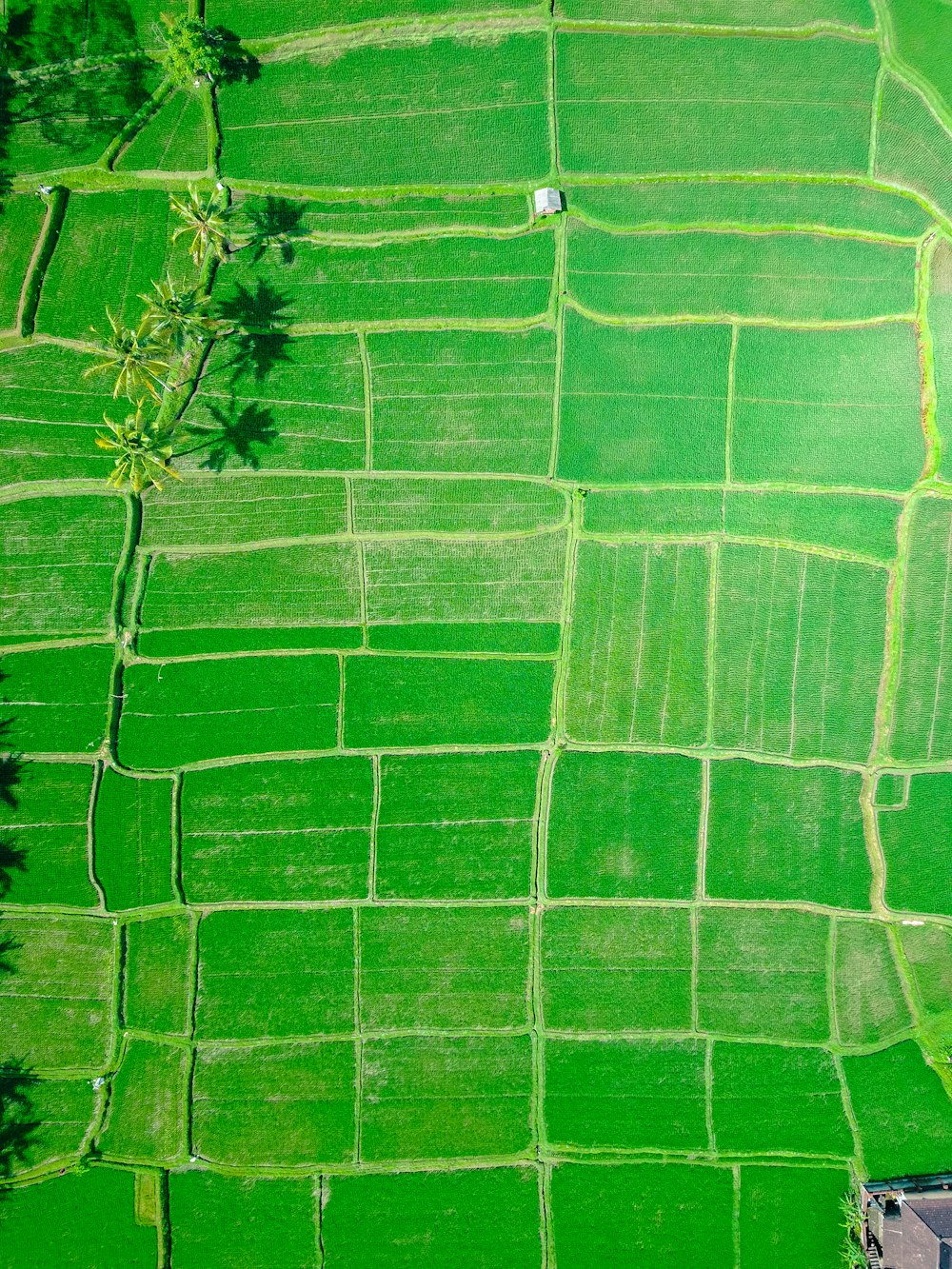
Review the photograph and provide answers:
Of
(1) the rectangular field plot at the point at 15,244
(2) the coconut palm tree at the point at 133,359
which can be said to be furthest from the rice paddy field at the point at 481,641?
(2) the coconut palm tree at the point at 133,359

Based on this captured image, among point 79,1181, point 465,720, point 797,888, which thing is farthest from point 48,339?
point 797,888

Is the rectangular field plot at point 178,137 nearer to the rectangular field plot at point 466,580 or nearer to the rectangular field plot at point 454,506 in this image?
the rectangular field plot at point 454,506

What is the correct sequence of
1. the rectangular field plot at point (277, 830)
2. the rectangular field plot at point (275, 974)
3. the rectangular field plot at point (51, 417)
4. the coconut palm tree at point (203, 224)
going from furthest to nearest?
the rectangular field plot at point (51, 417), the rectangular field plot at point (277, 830), the rectangular field plot at point (275, 974), the coconut palm tree at point (203, 224)

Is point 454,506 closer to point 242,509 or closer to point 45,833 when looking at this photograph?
point 242,509

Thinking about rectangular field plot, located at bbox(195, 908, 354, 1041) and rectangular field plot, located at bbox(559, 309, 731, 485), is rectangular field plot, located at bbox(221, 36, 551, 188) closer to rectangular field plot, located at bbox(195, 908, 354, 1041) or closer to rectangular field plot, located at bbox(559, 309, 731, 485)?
rectangular field plot, located at bbox(559, 309, 731, 485)

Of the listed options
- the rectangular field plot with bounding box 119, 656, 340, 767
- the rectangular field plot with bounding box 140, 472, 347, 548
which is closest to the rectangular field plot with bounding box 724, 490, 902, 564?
the rectangular field plot with bounding box 140, 472, 347, 548

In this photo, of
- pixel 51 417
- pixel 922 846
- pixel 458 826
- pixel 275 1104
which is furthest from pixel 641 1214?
pixel 51 417

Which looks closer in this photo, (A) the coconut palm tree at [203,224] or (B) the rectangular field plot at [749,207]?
(A) the coconut palm tree at [203,224]
